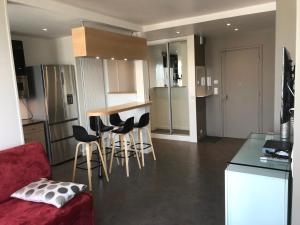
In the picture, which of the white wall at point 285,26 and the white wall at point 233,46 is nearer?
the white wall at point 285,26

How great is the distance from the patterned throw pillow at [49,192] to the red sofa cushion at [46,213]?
0.04 meters

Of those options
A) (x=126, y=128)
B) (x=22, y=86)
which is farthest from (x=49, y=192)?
(x=22, y=86)

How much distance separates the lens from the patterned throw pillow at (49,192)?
2.29 meters

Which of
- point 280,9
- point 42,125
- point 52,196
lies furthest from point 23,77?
point 280,9

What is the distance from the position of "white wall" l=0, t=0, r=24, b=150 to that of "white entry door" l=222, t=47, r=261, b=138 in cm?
479

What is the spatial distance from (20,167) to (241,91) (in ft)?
16.7

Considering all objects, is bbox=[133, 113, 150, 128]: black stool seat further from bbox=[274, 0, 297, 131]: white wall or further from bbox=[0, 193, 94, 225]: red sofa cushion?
bbox=[274, 0, 297, 131]: white wall

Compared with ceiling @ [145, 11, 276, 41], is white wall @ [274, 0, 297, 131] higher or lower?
lower

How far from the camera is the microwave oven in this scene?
15.6ft

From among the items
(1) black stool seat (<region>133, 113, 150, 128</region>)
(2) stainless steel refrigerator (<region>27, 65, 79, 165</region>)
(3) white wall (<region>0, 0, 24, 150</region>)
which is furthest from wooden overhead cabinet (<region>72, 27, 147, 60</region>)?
(2) stainless steel refrigerator (<region>27, 65, 79, 165</region>)

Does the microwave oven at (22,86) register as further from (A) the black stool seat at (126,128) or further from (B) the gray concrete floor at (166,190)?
(A) the black stool seat at (126,128)

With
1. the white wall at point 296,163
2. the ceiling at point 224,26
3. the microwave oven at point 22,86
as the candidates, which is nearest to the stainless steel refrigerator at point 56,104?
the microwave oven at point 22,86

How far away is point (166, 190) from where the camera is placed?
3.62m

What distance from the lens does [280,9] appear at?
3.11 m
